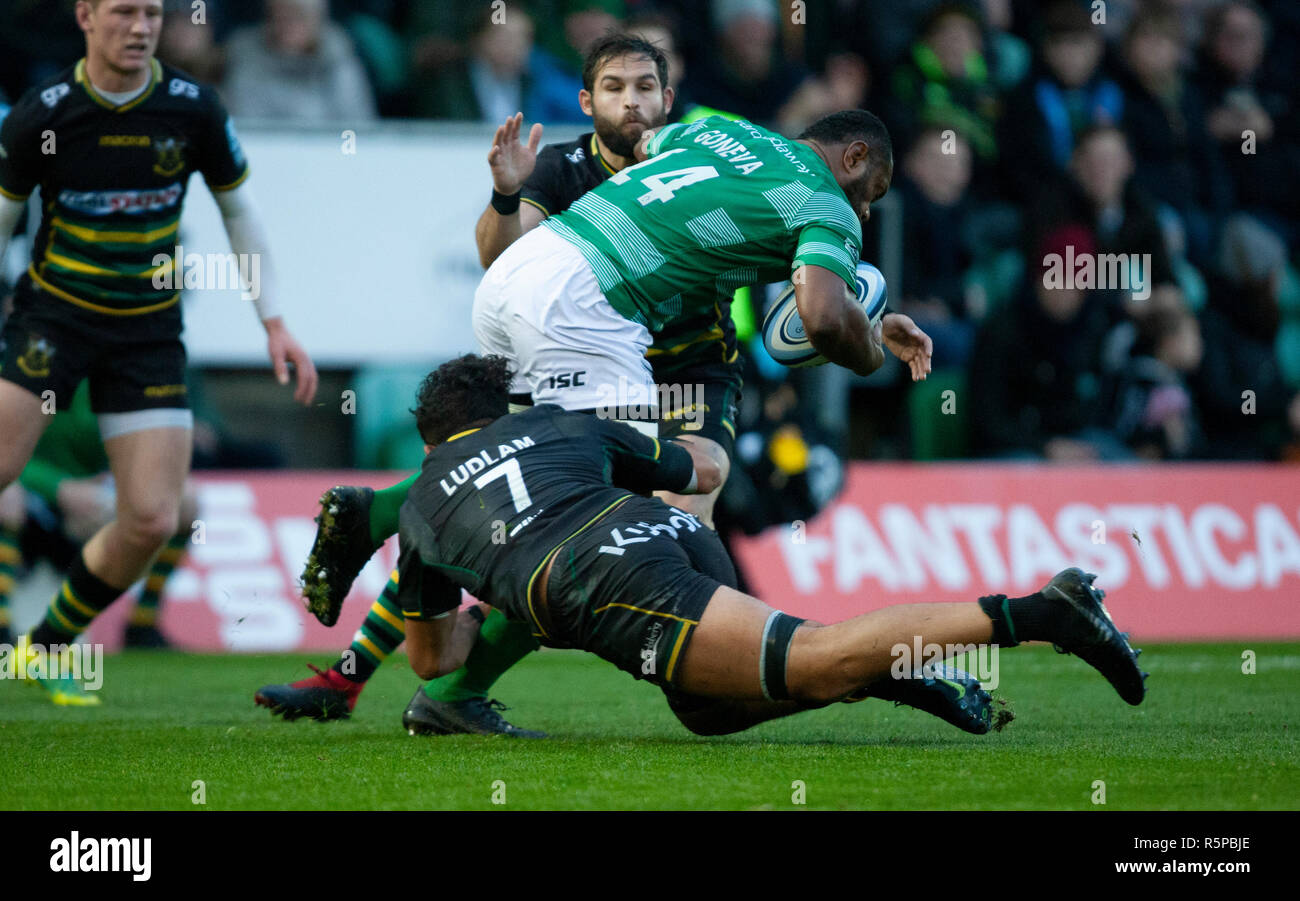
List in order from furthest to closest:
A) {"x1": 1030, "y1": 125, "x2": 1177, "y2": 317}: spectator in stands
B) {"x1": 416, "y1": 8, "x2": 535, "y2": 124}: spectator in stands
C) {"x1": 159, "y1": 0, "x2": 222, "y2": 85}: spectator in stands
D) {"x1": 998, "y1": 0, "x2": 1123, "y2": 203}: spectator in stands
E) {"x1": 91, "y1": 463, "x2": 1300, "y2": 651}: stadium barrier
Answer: {"x1": 998, "y1": 0, "x2": 1123, "y2": 203}: spectator in stands
{"x1": 1030, "y1": 125, "x2": 1177, "y2": 317}: spectator in stands
{"x1": 416, "y1": 8, "x2": 535, "y2": 124}: spectator in stands
{"x1": 159, "y1": 0, "x2": 222, "y2": 85}: spectator in stands
{"x1": 91, "y1": 463, "x2": 1300, "y2": 651}: stadium barrier

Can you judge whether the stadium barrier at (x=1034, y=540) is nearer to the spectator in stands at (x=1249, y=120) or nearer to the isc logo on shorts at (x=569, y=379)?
the spectator in stands at (x=1249, y=120)

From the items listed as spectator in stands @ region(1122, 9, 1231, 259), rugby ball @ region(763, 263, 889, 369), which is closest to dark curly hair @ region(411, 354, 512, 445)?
rugby ball @ region(763, 263, 889, 369)

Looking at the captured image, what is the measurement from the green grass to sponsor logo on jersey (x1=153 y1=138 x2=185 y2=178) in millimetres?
2036

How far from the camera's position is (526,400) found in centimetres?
533

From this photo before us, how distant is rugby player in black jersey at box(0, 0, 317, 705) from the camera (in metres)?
6.21

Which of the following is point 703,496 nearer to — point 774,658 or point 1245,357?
point 774,658

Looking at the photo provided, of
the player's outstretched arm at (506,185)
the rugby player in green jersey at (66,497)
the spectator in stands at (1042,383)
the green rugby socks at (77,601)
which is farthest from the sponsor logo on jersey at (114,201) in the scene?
the spectator in stands at (1042,383)

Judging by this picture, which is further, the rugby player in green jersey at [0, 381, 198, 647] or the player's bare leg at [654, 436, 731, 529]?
the rugby player in green jersey at [0, 381, 198, 647]

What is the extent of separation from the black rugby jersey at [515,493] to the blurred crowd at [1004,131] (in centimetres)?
629

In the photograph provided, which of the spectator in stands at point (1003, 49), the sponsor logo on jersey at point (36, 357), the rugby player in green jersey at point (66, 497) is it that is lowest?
the rugby player in green jersey at point (66, 497)

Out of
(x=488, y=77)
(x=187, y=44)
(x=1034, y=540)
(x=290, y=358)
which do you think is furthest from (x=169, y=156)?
(x=1034, y=540)

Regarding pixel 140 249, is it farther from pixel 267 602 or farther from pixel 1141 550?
pixel 1141 550

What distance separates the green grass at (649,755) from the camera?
3.95m

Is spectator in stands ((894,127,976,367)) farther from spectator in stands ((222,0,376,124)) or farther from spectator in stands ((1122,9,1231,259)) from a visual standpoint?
spectator in stands ((222,0,376,124))
